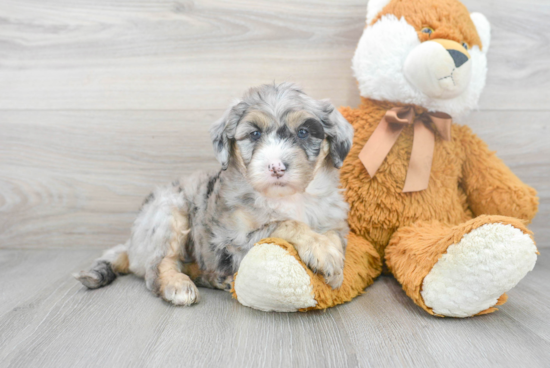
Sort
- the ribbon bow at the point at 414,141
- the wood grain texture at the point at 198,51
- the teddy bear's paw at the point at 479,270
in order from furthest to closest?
the wood grain texture at the point at 198,51
the ribbon bow at the point at 414,141
the teddy bear's paw at the point at 479,270

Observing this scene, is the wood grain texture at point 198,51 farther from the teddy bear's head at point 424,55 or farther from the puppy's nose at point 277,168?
the puppy's nose at point 277,168

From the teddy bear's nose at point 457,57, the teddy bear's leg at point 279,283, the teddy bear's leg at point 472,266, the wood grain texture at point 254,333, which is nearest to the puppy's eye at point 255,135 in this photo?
the teddy bear's leg at point 279,283

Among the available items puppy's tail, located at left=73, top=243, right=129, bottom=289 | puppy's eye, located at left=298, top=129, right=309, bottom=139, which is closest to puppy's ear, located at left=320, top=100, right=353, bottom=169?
puppy's eye, located at left=298, top=129, right=309, bottom=139

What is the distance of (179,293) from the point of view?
181 cm

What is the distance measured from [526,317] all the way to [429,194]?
0.67 m

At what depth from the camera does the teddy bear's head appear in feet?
6.17

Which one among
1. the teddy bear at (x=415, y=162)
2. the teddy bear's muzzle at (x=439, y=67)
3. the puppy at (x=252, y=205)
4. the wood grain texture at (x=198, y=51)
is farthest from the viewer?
the wood grain texture at (x=198, y=51)

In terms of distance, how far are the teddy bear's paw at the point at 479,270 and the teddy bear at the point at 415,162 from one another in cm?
2

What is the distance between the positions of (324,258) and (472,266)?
538 mm

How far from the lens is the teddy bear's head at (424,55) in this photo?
1.88 m

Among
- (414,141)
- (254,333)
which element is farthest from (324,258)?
(414,141)

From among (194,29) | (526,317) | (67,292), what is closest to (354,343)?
(526,317)

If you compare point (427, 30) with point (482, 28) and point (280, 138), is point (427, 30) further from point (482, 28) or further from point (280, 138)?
point (280, 138)

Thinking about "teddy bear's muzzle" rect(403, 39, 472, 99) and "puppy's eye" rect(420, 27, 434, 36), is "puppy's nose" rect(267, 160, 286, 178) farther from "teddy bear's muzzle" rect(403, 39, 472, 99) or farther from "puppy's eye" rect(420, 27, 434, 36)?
"puppy's eye" rect(420, 27, 434, 36)
